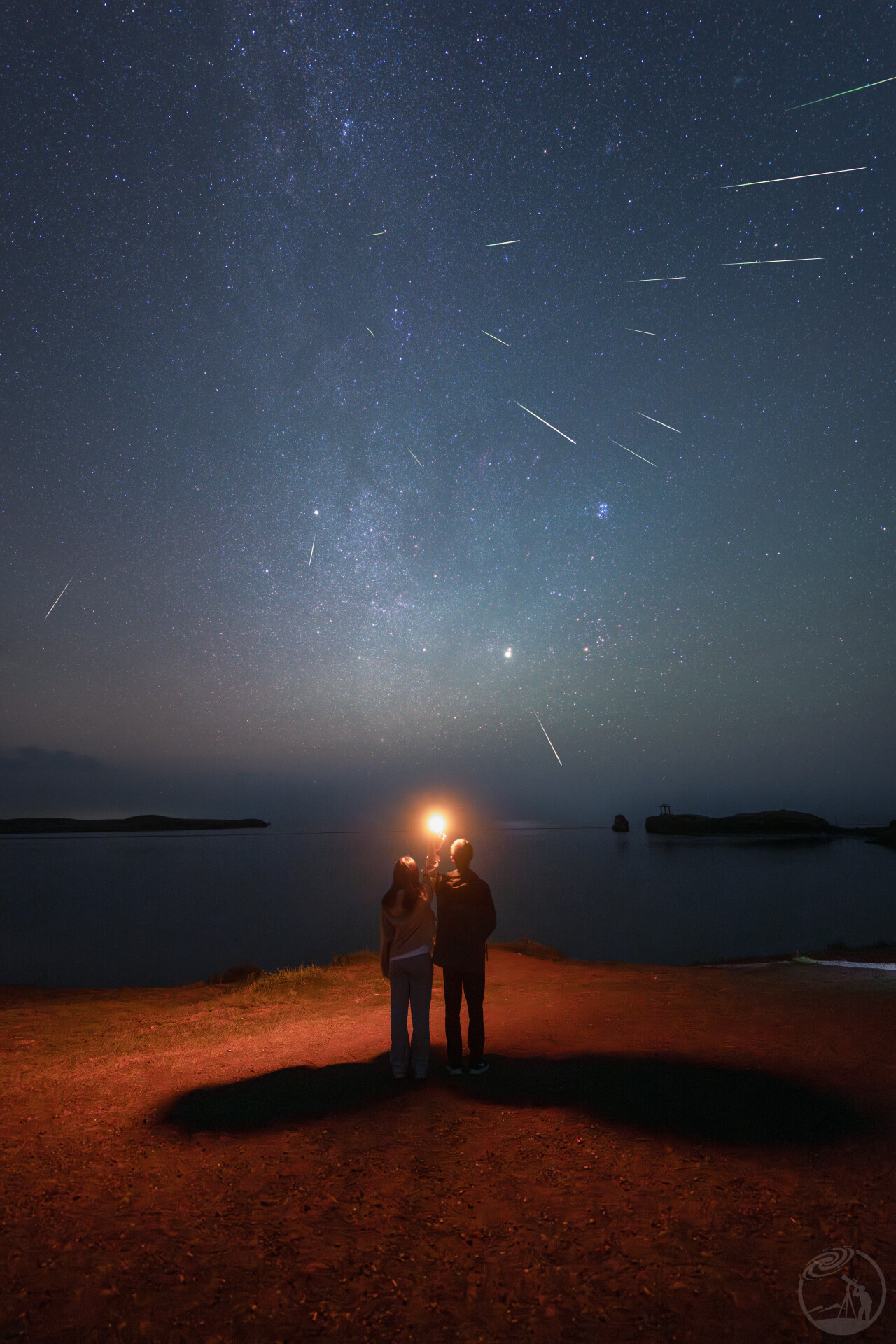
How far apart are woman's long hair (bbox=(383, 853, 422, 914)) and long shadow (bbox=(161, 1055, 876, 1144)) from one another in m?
1.49

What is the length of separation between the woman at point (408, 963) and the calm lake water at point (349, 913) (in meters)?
21.6

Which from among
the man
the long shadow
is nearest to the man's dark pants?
the man

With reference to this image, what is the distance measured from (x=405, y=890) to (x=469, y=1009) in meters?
1.24

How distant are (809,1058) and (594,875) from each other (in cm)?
6800

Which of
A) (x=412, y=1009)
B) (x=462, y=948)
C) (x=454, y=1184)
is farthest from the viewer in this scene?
(x=462, y=948)

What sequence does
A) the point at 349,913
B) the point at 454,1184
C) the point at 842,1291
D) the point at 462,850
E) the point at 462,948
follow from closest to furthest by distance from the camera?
the point at 842,1291, the point at 454,1184, the point at 462,948, the point at 462,850, the point at 349,913

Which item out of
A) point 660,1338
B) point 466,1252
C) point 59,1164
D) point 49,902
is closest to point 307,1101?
point 59,1164

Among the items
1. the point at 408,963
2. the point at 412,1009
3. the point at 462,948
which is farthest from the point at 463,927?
the point at 412,1009

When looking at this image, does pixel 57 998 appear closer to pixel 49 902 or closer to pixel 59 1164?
pixel 59 1164

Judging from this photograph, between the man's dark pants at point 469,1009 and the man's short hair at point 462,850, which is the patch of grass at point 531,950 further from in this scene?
the man's short hair at point 462,850

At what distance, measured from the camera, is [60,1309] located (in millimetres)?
3109

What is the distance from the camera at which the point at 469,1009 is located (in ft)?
20.5

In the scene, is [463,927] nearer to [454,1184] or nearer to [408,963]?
[408,963]

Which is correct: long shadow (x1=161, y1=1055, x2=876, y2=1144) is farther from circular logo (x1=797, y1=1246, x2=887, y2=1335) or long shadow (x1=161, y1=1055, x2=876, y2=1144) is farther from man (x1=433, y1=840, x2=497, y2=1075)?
circular logo (x1=797, y1=1246, x2=887, y2=1335)
